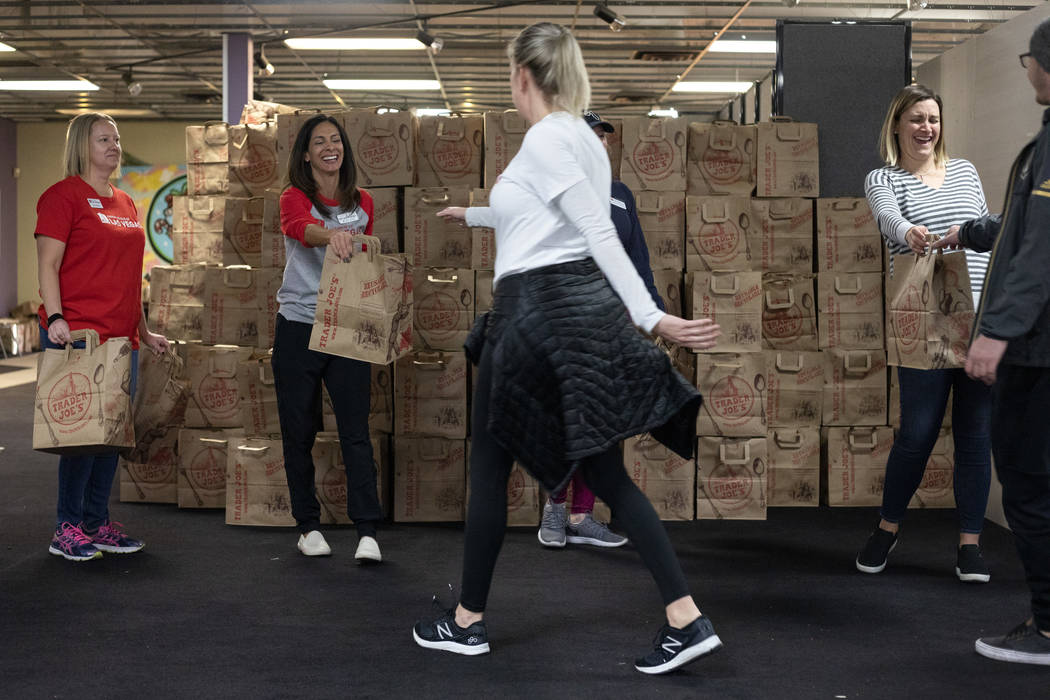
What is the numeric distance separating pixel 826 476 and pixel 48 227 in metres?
3.12

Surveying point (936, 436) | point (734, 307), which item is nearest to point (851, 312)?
point (734, 307)

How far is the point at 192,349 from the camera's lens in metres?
4.23

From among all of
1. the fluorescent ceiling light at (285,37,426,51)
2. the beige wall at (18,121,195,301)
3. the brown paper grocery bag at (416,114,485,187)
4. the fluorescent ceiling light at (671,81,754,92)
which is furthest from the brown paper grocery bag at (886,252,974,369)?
the beige wall at (18,121,195,301)

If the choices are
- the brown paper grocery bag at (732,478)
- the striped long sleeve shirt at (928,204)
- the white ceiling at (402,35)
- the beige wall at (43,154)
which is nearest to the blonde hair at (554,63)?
the striped long sleeve shirt at (928,204)

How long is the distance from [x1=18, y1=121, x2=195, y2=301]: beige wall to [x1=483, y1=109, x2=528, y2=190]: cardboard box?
11866 mm

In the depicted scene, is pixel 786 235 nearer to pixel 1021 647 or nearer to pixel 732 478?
pixel 732 478

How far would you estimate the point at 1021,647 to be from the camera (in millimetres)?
2400

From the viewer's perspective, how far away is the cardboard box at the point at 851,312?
433 cm

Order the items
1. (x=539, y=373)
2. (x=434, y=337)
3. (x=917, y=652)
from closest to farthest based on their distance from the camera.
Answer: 1. (x=539, y=373)
2. (x=917, y=652)
3. (x=434, y=337)

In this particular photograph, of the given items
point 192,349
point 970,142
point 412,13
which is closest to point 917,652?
point 970,142

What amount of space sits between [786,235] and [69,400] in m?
2.85

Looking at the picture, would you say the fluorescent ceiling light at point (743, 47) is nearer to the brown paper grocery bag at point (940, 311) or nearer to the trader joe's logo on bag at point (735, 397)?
the trader joe's logo on bag at point (735, 397)

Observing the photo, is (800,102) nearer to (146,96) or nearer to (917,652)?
(917,652)

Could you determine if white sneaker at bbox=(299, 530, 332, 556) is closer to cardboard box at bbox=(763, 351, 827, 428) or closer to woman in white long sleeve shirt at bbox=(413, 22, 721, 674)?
woman in white long sleeve shirt at bbox=(413, 22, 721, 674)
